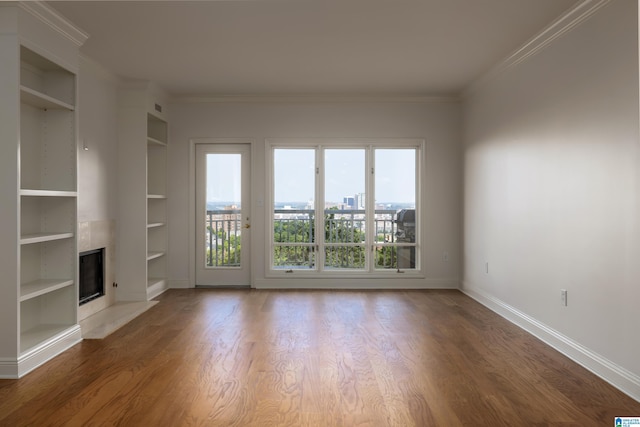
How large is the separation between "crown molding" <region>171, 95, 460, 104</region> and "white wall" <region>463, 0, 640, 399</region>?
3.57 feet

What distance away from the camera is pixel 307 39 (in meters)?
3.76

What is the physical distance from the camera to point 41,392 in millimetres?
2578

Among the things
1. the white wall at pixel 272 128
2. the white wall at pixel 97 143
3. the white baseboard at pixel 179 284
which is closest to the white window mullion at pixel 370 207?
the white wall at pixel 272 128

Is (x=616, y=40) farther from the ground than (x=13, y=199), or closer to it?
farther from the ground

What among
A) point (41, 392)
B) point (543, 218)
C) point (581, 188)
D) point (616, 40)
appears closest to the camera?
point (41, 392)

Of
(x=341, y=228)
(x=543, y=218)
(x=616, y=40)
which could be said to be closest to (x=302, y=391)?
(x=543, y=218)

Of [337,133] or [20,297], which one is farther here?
[337,133]

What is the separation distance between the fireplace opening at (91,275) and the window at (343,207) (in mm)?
2130

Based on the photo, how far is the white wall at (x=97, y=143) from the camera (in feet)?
13.9

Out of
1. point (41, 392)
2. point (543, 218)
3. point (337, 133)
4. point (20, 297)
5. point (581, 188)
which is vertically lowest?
point (41, 392)

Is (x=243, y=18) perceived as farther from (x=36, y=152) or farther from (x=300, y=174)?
(x=300, y=174)

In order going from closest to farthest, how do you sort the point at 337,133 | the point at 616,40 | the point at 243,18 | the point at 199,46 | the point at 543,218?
the point at 616,40
the point at 243,18
the point at 543,218
the point at 199,46
the point at 337,133

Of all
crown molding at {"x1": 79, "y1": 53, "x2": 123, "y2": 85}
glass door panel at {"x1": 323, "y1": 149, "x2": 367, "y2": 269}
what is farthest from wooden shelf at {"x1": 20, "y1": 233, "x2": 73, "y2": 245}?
glass door panel at {"x1": 323, "y1": 149, "x2": 367, "y2": 269}

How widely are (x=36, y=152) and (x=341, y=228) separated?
143 inches
